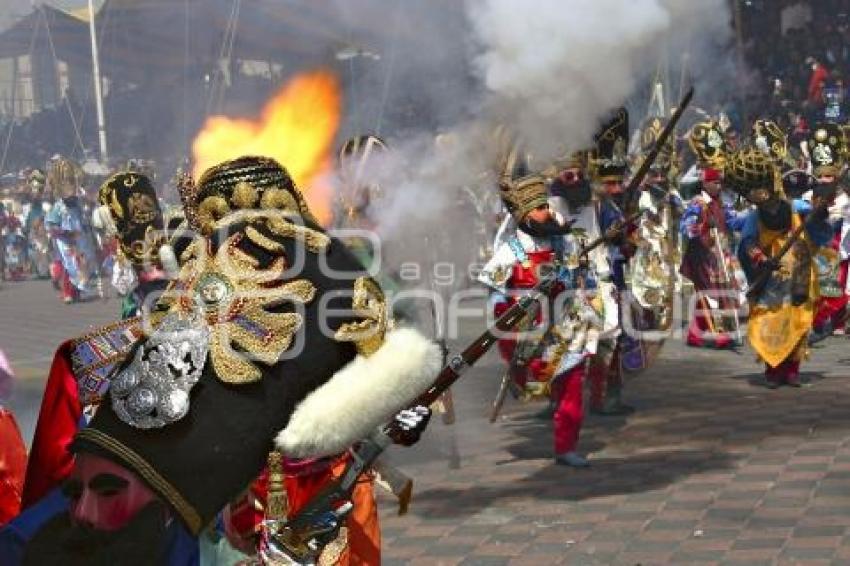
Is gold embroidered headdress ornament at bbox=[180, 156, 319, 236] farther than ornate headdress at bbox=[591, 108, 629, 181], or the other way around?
ornate headdress at bbox=[591, 108, 629, 181]

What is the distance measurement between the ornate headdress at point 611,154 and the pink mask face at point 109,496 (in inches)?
274

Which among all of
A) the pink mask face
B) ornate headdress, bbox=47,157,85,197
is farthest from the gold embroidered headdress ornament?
ornate headdress, bbox=47,157,85,197

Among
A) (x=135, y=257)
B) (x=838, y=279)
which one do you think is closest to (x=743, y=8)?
(x=838, y=279)

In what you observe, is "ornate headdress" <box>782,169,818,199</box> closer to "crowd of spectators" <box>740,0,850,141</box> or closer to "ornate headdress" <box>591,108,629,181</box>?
"ornate headdress" <box>591,108,629,181</box>

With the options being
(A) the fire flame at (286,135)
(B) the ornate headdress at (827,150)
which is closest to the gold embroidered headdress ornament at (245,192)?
(A) the fire flame at (286,135)

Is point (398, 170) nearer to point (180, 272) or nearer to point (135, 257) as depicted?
point (135, 257)

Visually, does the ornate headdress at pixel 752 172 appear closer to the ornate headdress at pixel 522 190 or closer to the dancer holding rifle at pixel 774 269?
the dancer holding rifle at pixel 774 269

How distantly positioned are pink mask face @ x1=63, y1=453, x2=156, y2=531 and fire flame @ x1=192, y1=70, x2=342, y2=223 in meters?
1.75

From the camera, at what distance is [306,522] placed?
14.0 ft

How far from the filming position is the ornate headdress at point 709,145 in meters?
14.3

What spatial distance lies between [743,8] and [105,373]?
20930mm

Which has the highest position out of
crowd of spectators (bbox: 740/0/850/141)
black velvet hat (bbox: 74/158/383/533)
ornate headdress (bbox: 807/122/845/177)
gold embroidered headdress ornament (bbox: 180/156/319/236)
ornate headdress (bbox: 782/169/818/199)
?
crowd of spectators (bbox: 740/0/850/141)

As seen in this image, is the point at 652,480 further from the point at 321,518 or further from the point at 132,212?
the point at 321,518

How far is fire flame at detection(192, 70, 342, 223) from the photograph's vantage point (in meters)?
5.41
